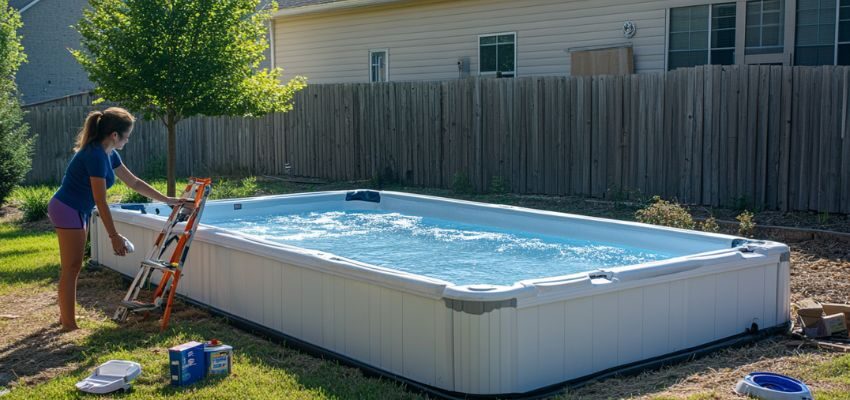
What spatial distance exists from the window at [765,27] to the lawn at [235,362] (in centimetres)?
589

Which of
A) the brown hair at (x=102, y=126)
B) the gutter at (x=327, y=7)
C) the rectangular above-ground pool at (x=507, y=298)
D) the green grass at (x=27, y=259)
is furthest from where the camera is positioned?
the gutter at (x=327, y=7)

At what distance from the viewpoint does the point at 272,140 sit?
63.5 feet

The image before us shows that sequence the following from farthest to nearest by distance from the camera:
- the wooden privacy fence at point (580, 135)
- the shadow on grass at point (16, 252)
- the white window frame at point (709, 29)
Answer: the white window frame at point (709, 29)
the wooden privacy fence at point (580, 135)
the shadow on grass at point (16, 252)

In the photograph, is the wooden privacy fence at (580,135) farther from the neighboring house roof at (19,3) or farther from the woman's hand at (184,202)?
the neighboring house roof at (19,3)

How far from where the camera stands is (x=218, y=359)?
18.4ft

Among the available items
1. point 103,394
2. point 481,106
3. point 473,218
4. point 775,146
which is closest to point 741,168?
point 775,146

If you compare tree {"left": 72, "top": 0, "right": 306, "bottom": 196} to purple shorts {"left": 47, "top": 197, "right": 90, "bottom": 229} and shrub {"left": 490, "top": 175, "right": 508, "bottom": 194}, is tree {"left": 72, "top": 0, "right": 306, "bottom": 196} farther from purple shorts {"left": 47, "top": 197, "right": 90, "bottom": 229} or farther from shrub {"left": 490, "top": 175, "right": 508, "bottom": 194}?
purple shorts {"left": 47, "top": 197, "right": 90, "bottom": 229}

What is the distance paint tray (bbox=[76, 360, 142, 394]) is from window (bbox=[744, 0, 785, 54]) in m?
11.4

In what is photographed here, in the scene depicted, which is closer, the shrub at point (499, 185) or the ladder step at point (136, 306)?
the ladder step at point (136, 306)

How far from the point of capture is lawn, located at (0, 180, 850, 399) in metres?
5.31

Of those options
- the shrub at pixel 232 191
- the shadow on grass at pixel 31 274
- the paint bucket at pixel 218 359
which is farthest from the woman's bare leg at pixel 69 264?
the shrub at pixel 232 191

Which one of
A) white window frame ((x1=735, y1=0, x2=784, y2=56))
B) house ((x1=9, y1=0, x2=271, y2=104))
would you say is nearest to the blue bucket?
white window frame ((x1=735, y1=0, x2=784, y2=56))

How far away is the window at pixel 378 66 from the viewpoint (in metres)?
20.3

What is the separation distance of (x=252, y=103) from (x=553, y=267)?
5.63 meters
